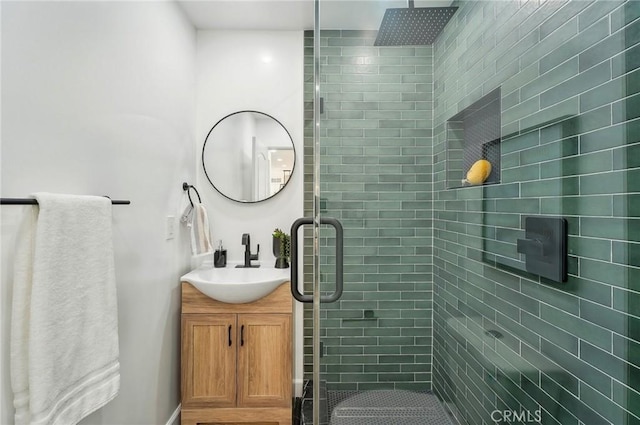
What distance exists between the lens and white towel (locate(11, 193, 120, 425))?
830 mm

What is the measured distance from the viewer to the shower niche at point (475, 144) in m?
0.77

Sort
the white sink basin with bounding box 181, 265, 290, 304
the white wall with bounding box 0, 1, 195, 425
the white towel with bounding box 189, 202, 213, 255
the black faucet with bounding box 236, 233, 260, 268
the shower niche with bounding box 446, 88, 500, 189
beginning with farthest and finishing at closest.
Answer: the black faucet with bounding box 236, 233, 260, 268 < the white towel with bounding box 189, 202, 213, 255 < the white sink basin with bounding box 181, 265, 290, 304 < the white wall with bounding box 0, 1, 195, 425 < the shower niche with bounding box 446, 88, 500, 189

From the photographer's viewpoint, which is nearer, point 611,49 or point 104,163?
point 611,49

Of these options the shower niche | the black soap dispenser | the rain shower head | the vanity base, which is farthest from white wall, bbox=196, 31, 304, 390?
the shower niche

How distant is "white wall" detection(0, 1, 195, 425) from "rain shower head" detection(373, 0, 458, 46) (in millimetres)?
1025

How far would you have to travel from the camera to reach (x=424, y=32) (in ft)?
2.98

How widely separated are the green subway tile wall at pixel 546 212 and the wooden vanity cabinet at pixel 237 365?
1117mm

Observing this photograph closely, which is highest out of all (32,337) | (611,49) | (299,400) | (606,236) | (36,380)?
(611,49)

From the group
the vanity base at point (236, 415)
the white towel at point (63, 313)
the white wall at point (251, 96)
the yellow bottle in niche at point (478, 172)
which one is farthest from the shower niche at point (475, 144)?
the vanity base at point (236, 415)

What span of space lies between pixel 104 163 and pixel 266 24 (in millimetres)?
1492

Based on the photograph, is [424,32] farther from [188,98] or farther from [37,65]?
[188,98]

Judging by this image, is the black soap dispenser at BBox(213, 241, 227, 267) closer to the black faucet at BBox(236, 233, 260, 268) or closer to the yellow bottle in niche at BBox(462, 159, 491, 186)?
the black faucet at BBox(236, 233, 260, 268)

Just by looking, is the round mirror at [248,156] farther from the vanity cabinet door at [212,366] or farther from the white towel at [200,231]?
the vanity cabinet door at [212,366]

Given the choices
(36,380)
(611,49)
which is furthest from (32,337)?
(611,49)
